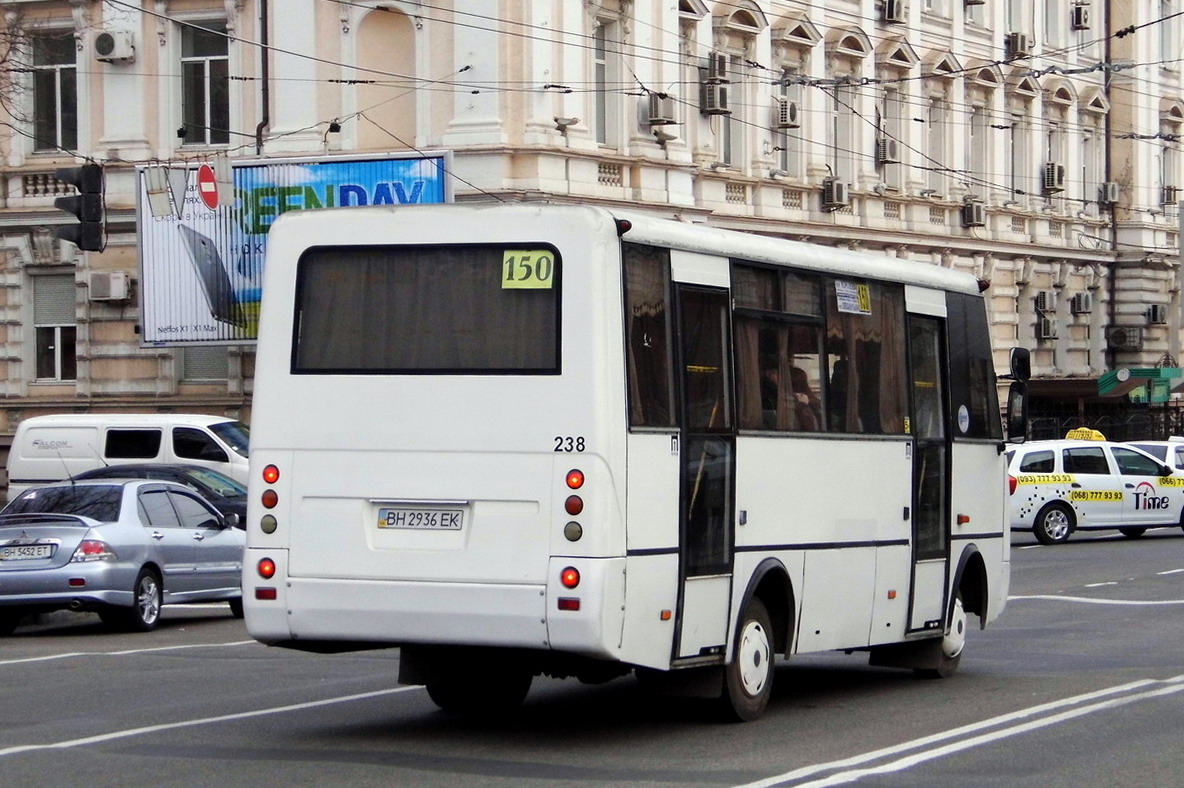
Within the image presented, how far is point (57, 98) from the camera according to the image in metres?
37.8

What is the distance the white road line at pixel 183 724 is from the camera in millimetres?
10625

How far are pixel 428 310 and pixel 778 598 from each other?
2.82 meters

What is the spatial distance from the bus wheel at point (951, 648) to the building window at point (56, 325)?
26551mm

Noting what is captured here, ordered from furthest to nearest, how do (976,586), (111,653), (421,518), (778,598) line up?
1. (111,653)
2. (976,586)
3. (778,598)
4. (421,518)

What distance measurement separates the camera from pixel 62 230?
70.4 ft

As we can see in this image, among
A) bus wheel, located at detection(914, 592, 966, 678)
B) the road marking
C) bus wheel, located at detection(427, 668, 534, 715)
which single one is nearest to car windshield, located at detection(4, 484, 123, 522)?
bus wheel, located at detection(427, 668, 534, 715)

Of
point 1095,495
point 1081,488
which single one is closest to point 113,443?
point 1081,488

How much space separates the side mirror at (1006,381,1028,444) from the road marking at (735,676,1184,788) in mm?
2006

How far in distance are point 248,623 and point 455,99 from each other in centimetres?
2443

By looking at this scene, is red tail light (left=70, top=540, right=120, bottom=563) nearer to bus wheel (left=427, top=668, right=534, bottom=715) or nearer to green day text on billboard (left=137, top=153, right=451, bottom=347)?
bus wheel (left=427, top=668, right=534, bottom=715)

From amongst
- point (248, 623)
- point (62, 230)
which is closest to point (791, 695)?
point (248, 623)

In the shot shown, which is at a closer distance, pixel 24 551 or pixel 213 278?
pixel 24 551

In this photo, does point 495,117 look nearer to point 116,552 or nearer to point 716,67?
point 716,67

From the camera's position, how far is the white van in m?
32.4
